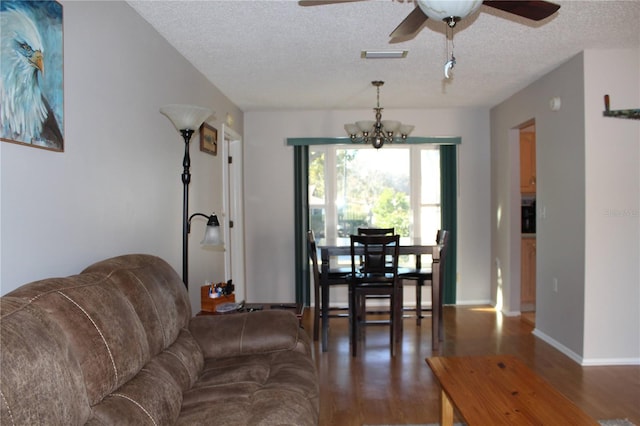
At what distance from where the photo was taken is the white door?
4949mm

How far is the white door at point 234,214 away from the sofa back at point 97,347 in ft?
9.14

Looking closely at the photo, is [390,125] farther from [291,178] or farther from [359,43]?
[291,178]

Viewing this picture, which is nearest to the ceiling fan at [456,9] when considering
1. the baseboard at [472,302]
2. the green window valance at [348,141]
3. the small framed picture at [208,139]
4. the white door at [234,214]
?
the small framed picture at [208,139]

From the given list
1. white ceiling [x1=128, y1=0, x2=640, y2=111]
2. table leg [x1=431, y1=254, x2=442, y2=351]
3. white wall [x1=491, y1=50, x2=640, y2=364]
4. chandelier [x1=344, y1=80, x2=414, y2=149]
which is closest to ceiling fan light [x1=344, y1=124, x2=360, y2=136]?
chandelier [x1=344, y1=80, x2=414, y2=149]

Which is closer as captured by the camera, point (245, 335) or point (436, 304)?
point (245, 335)

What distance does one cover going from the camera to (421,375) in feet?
10.5

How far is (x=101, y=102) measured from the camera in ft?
7.18

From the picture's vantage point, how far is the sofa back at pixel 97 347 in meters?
1.02

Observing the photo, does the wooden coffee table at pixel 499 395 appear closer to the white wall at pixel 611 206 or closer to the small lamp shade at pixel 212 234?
the small lamp shade at pixel 212 234

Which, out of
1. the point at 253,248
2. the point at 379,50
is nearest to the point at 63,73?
the point at 379,50

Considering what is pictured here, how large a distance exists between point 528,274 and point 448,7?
4262mm

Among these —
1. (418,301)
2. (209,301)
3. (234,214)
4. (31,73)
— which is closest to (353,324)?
(418,301)

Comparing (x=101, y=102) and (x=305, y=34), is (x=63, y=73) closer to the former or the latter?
(x=101, y=102)

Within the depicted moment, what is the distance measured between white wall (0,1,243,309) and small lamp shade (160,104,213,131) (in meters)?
0.18
